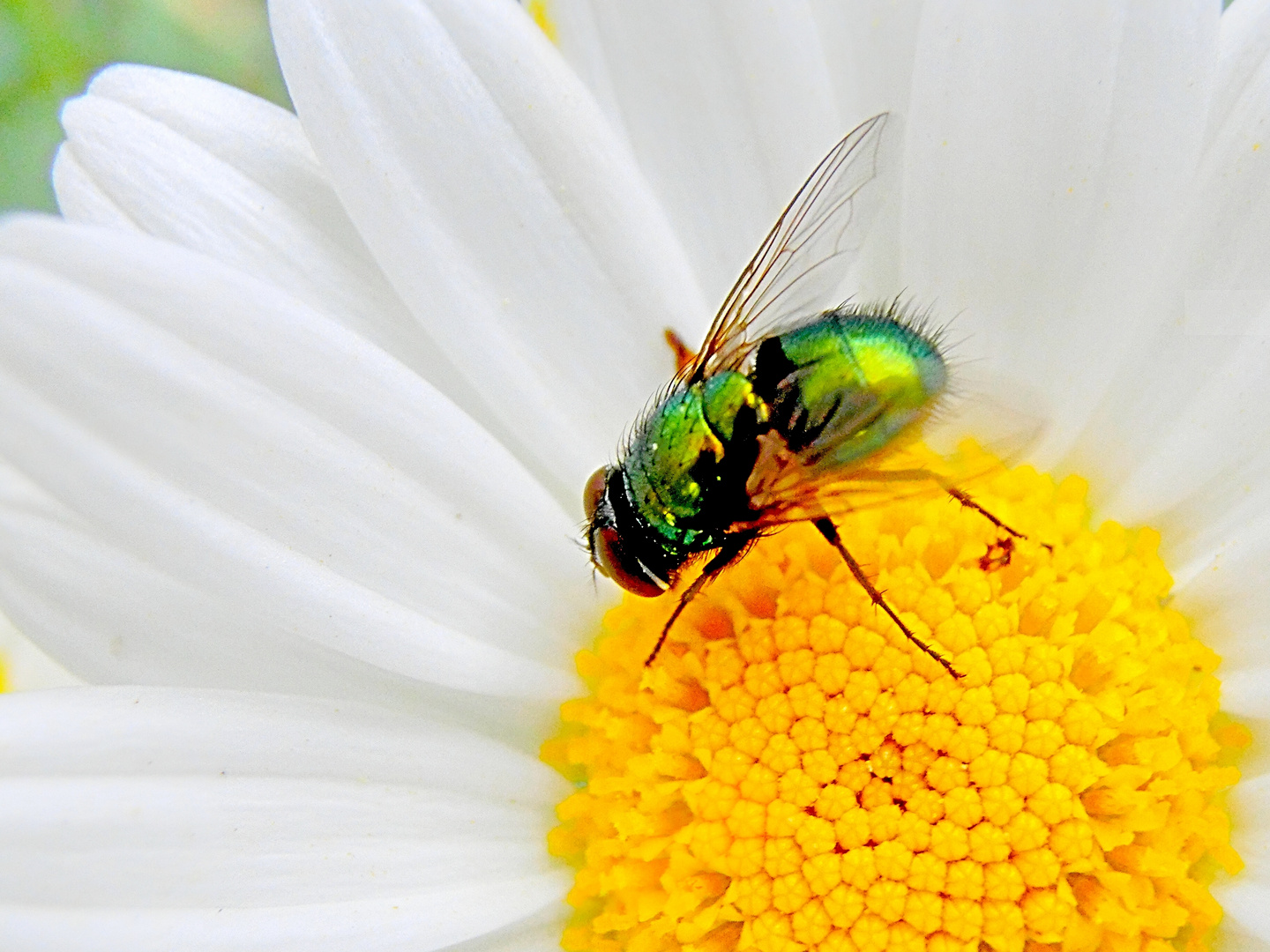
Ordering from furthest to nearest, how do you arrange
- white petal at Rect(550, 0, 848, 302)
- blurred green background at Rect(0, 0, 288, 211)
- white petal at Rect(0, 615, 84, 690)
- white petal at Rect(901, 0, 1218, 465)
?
blurred green background at Rect(0, 0, 288, 211), white petal at Rect(0, 615, 84, 690), white petal at Rect(550, 0, 848, 302), white petal at Rect(901, 0, 1218, 465)

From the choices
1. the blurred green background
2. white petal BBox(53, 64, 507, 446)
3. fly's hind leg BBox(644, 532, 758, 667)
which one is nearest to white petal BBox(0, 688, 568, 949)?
fly's hind leg BBox(644, 532, 758, 667)

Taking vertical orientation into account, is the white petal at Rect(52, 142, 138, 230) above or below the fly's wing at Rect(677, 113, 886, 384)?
below

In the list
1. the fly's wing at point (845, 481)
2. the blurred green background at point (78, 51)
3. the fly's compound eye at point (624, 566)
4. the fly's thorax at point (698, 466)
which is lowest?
A: the blurred green background at point (78, 51)

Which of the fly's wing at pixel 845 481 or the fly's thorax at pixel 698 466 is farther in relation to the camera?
the fly's thorax at pixel 698 466

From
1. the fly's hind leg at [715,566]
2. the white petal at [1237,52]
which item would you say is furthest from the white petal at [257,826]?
the white petal at [1237,52]

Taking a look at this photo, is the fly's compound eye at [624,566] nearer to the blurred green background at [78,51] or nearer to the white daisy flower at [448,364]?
the white daisy flower at [448,364]

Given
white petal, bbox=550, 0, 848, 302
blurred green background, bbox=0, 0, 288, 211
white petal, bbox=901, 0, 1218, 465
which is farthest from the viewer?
blurred green background, bbox=0, 0, 288, 211

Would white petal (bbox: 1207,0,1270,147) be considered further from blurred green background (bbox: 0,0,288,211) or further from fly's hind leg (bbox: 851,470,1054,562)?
blurred green background (bbox: 0,0,288,211)
